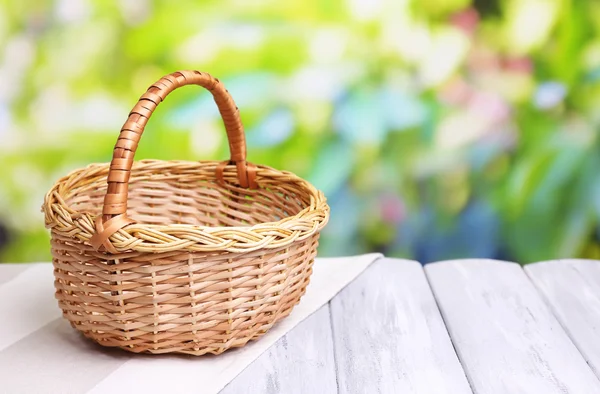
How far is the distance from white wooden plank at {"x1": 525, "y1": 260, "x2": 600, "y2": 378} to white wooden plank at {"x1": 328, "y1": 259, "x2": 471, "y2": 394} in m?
0.24

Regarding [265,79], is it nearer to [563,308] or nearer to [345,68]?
[345,68]

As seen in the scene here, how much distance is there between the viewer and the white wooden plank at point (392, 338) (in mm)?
1180

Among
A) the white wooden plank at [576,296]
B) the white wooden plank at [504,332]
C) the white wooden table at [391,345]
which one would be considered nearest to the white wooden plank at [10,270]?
the white wooden table at [391,345]

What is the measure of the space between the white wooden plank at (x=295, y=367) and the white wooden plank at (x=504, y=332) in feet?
0.73

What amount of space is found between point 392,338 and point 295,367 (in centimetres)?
21

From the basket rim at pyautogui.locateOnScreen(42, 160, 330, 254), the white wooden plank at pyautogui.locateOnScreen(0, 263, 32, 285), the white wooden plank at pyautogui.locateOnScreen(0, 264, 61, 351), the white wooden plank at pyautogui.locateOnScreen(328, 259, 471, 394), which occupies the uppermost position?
the basket rim at pyautogui.locateOnScreen(42, 160, 330, 254)

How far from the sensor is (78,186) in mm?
1462

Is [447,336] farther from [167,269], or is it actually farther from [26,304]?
[26,304]

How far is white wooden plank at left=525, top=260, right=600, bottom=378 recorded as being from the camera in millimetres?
1358

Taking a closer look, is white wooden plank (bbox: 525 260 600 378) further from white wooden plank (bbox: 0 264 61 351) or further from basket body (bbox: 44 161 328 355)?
white wooden plank (bbox: 0 264 61 351)

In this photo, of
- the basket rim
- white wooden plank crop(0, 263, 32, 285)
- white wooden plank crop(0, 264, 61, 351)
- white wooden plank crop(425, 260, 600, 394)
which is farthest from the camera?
white wooden plank crop(0, 263, 32, 285)

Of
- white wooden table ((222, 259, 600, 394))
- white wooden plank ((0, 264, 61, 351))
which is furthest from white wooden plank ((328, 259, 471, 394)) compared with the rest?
white wooden plank ((0, 264, 61, 351))

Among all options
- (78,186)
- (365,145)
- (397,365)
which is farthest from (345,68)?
(397,365)

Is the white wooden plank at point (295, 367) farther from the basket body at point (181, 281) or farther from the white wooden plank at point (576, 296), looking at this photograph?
the white wooden plank at point (576, 296)
